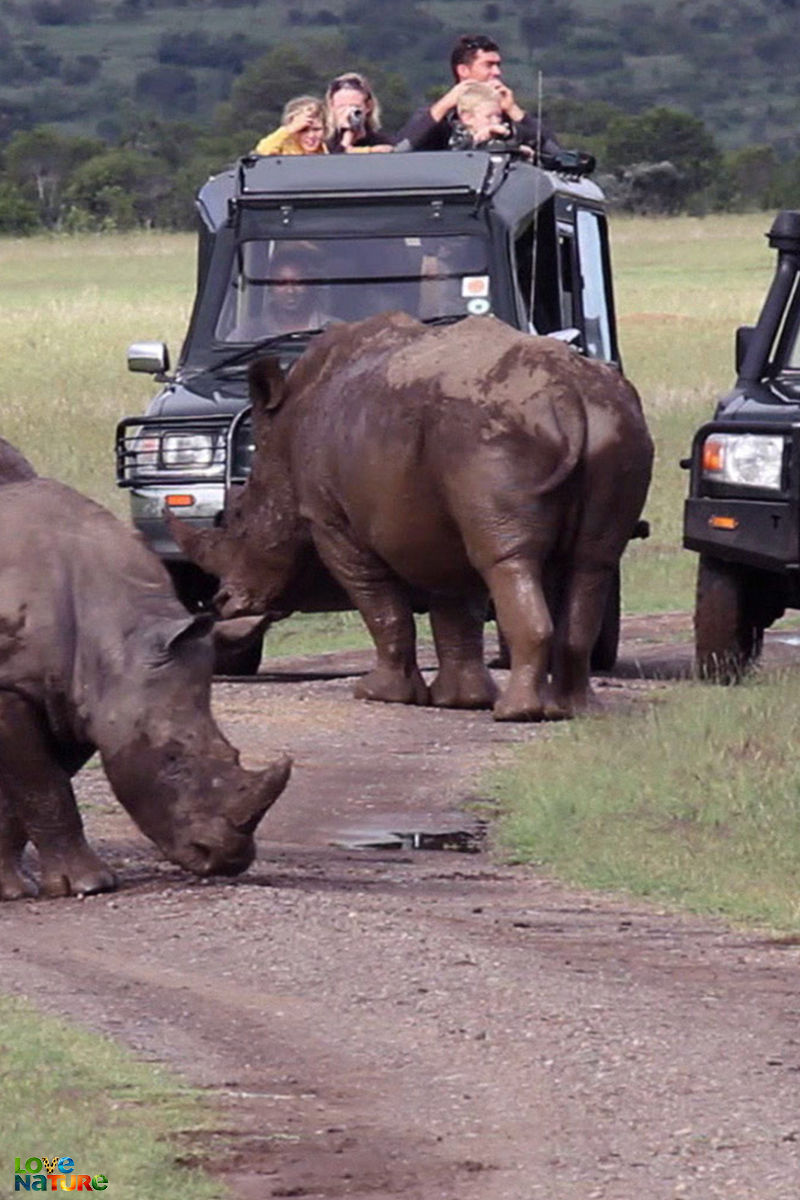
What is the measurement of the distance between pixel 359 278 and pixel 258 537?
1553mm

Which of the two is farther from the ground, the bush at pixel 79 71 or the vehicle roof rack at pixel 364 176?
the vehicle roof rack at pixel 364 176

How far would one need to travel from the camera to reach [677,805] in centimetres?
985

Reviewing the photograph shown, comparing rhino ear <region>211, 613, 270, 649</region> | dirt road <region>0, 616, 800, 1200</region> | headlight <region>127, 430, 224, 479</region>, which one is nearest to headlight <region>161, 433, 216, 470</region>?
→ headlight <region>127, 430, 224, 479</region>

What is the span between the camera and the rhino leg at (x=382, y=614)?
13078 mm

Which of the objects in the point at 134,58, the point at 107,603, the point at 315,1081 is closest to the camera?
the point at 315,1081

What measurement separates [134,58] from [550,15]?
65.9 ft

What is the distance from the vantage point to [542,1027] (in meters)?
6.77

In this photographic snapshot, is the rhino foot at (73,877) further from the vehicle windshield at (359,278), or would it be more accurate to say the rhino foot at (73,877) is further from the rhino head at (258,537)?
the vehicle windshield at (359,278)

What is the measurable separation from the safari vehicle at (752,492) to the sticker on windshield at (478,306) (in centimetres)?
120

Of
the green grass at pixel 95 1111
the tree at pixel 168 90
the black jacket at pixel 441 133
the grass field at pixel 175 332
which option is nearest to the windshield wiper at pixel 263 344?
the black jacket at pixel 441 133

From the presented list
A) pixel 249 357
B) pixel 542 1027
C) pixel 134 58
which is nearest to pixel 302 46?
pixel 134 58

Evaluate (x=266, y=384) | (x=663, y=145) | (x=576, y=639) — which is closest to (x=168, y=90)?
(x=663, y=145)

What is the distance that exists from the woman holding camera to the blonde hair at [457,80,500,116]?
412 millimetres

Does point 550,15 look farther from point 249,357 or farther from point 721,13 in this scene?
point 249,357
